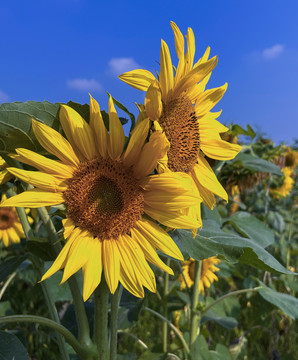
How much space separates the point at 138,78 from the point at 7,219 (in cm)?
201

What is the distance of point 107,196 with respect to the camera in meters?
0.80

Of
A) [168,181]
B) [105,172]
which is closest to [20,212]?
[105,172]

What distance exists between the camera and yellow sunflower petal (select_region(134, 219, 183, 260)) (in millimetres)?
746

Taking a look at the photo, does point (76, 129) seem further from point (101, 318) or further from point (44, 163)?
point (101, 318)

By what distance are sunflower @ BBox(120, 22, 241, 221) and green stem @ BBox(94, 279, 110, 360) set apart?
0.73 ft


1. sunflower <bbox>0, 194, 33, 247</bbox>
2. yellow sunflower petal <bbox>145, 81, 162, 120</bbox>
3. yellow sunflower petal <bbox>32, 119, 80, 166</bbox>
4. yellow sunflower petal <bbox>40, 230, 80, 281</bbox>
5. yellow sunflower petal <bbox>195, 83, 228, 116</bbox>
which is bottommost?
sunflower <bbox>0, 194, 33, 247</bbox>

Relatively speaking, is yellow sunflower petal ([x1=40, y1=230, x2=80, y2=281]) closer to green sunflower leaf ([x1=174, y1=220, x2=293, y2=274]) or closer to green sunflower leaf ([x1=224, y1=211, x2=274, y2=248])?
green sunflower leaf ([x1=174, y1=220, x2=293, y2=274])

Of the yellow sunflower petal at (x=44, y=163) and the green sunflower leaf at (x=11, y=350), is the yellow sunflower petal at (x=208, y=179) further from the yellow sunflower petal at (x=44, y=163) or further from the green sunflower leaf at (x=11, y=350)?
the green sunflower leaf at (x=11, y=350)

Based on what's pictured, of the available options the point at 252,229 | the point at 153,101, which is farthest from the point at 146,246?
the point at 252,229

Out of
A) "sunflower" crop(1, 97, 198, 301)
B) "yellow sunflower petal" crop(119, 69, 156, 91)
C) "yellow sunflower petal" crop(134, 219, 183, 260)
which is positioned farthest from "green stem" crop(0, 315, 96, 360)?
"yellow sunflower petal" crop(119, 69, 156, 91)

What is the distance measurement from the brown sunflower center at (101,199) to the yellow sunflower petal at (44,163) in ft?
0.06

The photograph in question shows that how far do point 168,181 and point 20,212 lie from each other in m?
0.39

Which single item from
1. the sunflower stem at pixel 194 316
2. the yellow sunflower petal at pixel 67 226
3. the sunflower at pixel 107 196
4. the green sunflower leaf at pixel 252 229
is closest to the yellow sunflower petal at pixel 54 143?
the sunflower at pixel 107 196

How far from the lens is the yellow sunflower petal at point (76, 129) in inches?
27.7
